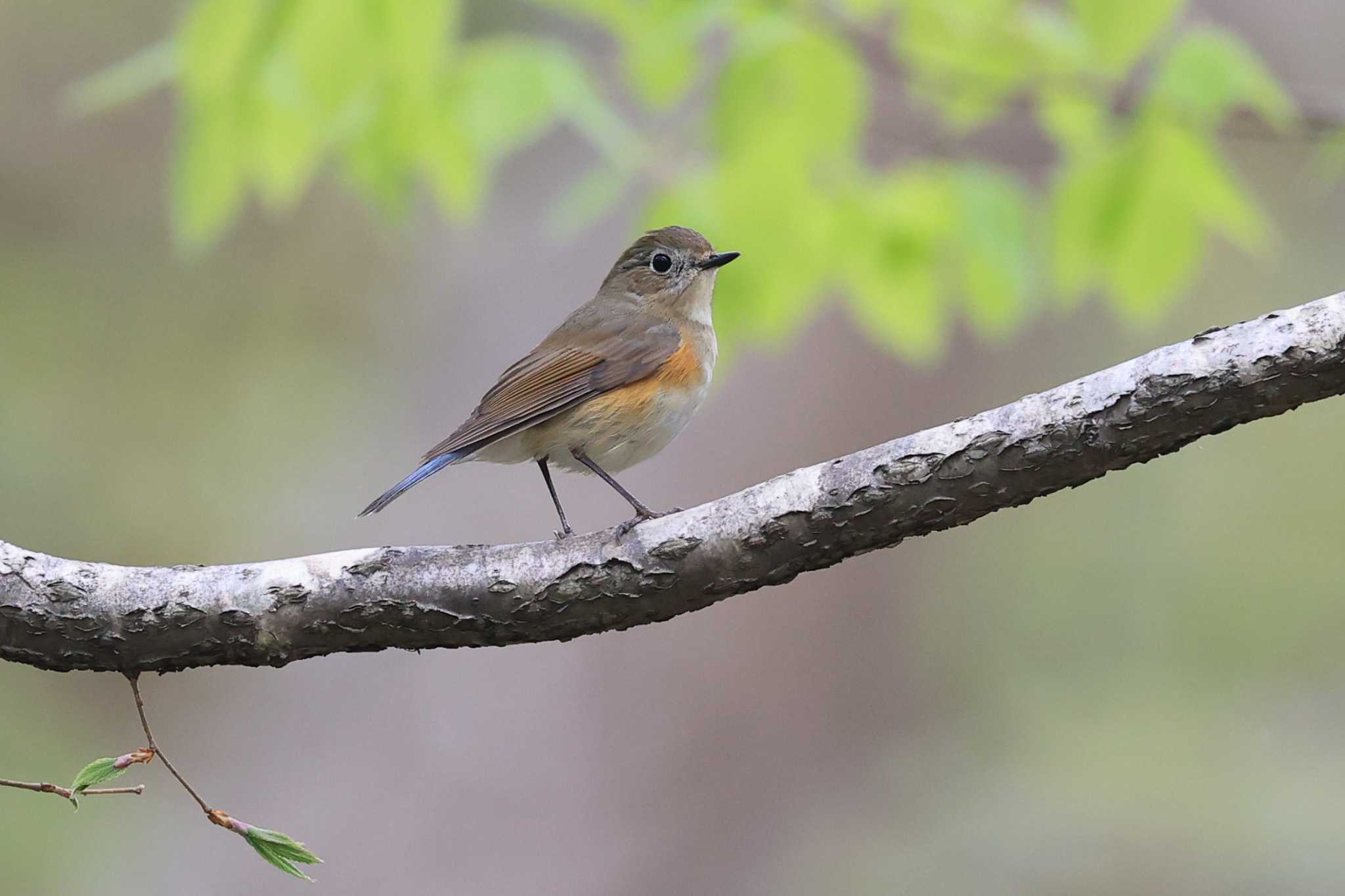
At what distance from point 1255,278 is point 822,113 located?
6084mm

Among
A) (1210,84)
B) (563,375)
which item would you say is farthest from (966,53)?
(563,375)

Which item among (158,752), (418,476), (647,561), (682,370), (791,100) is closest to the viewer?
(158,752)

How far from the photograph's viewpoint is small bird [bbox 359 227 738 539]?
371cm

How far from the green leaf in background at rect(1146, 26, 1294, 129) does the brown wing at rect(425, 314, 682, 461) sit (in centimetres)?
159

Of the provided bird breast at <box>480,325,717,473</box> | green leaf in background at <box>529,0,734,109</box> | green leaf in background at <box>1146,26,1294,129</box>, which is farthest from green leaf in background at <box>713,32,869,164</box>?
green leaf in background at <box>1146,26,1294,129</box>

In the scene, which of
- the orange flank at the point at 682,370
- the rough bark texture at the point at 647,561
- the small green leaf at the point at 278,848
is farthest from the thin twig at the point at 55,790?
the orange flank at the point at 682,370

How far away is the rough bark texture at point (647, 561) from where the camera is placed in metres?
2.26

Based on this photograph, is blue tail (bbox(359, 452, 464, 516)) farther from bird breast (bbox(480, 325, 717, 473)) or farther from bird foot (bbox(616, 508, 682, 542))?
bird foot (bbox(616, 508, 682, 542))

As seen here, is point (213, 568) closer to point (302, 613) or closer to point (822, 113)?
point (302, 613)

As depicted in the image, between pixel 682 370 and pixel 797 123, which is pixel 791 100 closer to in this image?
pixel 797 123

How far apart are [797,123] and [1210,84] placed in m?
1.15

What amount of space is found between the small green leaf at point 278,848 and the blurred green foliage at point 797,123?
199 centimetres

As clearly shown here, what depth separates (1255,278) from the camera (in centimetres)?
866

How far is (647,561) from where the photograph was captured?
2510 millimetres
